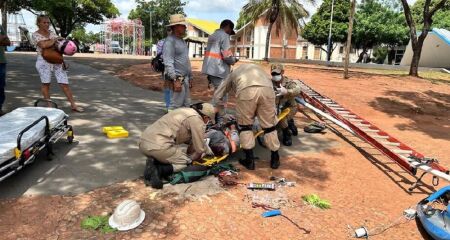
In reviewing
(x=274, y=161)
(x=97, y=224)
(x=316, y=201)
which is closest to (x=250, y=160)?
(x=274, y=161)

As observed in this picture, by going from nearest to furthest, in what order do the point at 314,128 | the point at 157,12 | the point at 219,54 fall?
the point at 219,54 < the point at 314,128 < the point at 157,12

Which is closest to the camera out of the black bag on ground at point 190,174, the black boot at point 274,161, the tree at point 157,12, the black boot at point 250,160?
the black bag on ground at point 190,174

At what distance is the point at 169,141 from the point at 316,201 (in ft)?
6.04

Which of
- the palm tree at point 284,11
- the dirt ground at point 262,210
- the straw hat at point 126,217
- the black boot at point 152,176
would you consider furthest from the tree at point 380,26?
the straw hat at point 126,217

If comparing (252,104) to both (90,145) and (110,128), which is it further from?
(110,128)

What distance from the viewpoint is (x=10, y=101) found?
8000 mm

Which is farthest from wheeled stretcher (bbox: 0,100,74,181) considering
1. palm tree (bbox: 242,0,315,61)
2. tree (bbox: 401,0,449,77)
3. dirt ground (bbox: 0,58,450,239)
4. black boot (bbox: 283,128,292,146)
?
palm tree (bbox: 242,0,315,61)

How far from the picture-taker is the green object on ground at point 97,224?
3408mm

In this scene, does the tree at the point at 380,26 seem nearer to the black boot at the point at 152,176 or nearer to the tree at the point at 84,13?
the tree at the point at 84,13

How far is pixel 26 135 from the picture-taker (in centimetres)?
410

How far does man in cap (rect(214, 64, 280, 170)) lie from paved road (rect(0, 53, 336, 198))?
0.73m

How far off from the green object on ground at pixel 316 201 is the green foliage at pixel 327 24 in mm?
38132

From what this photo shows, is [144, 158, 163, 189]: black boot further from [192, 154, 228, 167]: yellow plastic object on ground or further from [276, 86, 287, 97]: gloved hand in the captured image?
[276, 86, 287, 97]: gloved hand

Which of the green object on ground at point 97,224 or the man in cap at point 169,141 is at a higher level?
the man in cap at point 169,141
